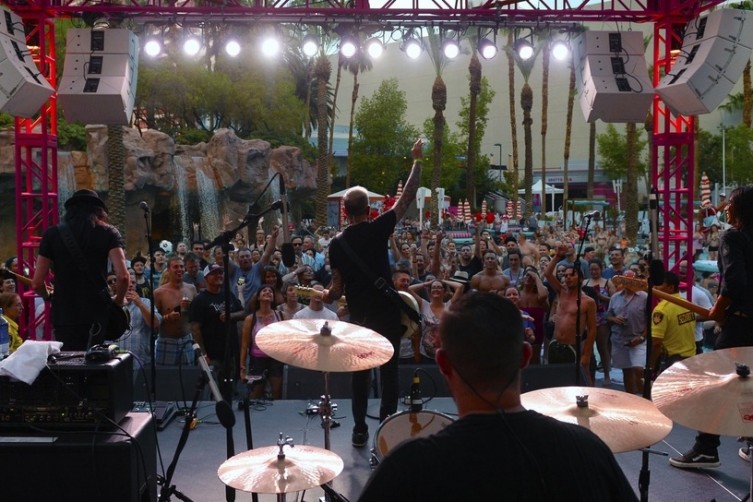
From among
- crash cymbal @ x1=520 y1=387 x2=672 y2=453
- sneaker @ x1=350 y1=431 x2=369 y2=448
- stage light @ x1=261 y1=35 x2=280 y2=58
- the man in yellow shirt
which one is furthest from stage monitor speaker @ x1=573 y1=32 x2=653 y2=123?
crash cymbal @ x1=520 y1=387 x2=672 y2=453

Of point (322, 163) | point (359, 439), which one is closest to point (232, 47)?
point (359, 439)

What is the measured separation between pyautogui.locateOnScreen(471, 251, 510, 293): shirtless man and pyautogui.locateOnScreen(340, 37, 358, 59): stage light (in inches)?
122

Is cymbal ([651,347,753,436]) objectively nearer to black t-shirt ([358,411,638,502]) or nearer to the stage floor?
black t-shirt ([358,411,638,502])

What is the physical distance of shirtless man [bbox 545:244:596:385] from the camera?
27.0 feet

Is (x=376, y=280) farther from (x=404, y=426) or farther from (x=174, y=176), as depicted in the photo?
(x=174, y=176)

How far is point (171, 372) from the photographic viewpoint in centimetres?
763

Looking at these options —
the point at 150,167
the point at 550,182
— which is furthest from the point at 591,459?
the point at 550,182

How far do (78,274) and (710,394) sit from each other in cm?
418

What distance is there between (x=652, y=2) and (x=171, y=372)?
6.87 metres

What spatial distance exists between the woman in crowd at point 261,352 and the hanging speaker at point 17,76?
3.06 m

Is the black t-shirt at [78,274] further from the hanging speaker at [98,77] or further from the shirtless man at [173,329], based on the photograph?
the hanging speaker at [98,77]

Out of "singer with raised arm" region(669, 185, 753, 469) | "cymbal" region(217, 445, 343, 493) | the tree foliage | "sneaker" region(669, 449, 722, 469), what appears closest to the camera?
"cymbal" region(217, 445, 343, 493)

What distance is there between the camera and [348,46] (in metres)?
9.69

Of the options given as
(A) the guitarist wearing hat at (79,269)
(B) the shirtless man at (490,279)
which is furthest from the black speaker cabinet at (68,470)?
(B) the shirtless man at (490,279)
